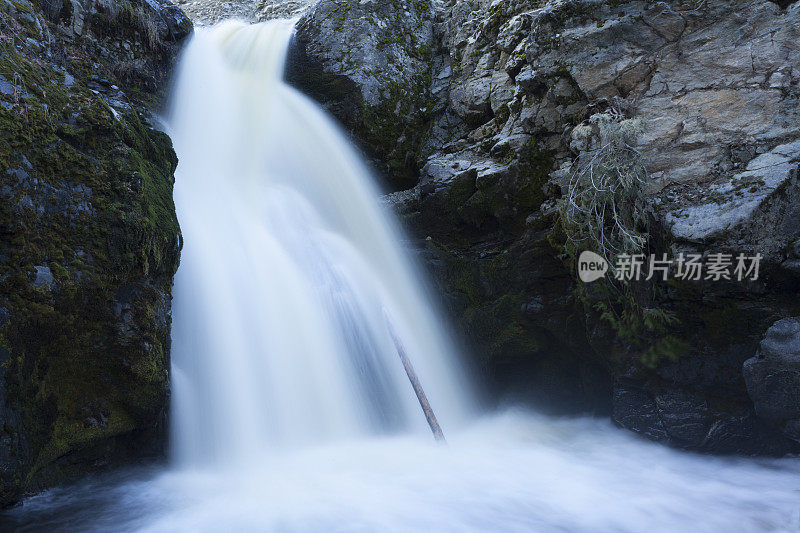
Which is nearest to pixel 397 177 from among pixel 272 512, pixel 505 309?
pixel 505 309

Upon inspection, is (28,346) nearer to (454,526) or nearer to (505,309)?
(454,526)

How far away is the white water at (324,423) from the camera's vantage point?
143 inches

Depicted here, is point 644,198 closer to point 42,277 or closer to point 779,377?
point 779,377

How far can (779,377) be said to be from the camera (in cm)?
443

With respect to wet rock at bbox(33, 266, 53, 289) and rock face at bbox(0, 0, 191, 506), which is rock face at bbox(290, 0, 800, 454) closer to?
rock face at bbox(0, 0, 191, 506)

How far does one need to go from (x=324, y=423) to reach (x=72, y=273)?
9.10 feet

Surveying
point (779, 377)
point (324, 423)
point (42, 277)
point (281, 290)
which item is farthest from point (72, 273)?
point (779, 377)

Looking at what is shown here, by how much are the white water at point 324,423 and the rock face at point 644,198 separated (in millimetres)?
600

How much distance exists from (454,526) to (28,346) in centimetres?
338

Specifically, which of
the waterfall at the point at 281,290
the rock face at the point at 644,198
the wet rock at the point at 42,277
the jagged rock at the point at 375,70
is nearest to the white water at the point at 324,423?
the waterfall at the point at 281,290

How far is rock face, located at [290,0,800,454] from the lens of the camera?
15.7 feet

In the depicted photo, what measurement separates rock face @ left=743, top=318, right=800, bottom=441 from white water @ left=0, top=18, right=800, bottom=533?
489 mm
